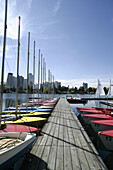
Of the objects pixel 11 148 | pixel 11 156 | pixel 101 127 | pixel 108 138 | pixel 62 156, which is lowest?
pixel 101 127

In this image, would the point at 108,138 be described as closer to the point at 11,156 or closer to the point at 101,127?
the point at 101,127

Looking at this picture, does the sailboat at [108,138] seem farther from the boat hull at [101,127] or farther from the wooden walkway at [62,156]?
the boat hull at [101,127]

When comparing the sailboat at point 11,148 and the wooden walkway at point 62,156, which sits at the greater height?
the sailboat at point 11,148

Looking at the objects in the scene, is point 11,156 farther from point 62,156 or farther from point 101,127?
point 101,127

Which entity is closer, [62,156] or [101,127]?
[62,156]

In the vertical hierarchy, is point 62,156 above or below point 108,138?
above

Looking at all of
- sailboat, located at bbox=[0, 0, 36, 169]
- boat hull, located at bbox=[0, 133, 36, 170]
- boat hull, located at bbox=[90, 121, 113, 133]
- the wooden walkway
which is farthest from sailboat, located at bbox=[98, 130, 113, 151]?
boat hull, located at bbox=[0, 133, 36, 170]

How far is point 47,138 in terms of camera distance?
6.49 meters

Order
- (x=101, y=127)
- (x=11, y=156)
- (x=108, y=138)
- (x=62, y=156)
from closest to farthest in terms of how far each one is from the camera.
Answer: (x=11, y=156) → (x=62, y=156) → (x=108, y=138) → (x=101, y=127)

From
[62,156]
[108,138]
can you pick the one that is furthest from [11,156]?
[108,138]

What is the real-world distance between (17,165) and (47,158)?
1.12 m

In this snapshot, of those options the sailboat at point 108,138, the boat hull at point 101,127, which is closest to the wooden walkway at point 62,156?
the sailboat at point 108,138

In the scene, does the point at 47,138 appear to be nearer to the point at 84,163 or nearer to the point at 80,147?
the point at 80,147

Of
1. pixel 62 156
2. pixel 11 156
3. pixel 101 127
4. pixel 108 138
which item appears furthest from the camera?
pixel 101 127
